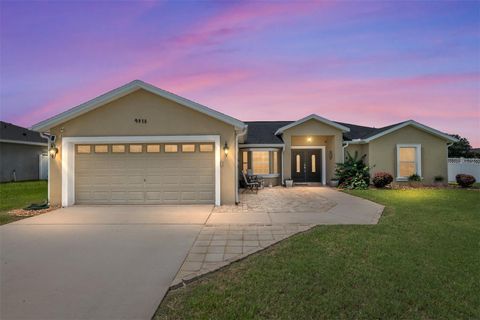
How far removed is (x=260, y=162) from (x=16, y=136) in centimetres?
1844

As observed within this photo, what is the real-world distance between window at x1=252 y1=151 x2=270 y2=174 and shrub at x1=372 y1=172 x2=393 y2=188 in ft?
20.8

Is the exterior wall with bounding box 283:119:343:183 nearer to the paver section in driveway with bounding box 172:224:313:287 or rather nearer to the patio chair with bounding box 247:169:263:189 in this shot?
the patio chair with bounding box 247:169:263:189

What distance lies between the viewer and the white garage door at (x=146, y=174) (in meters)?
10.1

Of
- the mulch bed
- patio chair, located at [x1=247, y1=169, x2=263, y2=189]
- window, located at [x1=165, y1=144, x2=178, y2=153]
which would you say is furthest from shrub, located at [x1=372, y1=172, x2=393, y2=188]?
the mulch bed

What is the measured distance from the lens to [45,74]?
14.8 m

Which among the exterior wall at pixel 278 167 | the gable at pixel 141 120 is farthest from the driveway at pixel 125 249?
the exterior wall at pixel 278 167

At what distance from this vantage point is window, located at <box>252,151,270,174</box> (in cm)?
1645

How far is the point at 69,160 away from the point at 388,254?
10913 millimetres

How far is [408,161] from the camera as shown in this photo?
16250 mm

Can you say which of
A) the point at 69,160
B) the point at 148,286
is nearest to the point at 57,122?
the point at 69,160

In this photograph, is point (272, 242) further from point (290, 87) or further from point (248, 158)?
point (290, 87)

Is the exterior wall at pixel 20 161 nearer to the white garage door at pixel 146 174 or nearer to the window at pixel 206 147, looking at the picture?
the white garage door at pixel 146 174

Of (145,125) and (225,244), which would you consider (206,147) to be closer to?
(145,125)

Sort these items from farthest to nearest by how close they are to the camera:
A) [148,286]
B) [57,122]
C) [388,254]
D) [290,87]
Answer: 1. [290,87]
2. [57,122]
3. [388,254]
4. [148,286]
